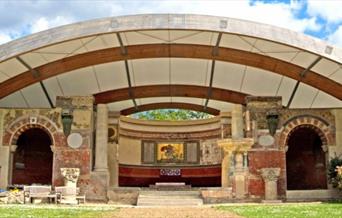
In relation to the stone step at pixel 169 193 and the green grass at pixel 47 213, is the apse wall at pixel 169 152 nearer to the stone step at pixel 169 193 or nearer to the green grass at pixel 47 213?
the stone step at pixel 169 193

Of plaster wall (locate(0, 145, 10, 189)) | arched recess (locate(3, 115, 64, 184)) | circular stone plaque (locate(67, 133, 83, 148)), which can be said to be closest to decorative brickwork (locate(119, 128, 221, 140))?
circular stone plaque (locate(67, 133, 83, 148))

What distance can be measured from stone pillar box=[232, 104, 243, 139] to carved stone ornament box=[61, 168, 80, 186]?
729 cm

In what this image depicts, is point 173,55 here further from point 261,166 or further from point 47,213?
point 47,213

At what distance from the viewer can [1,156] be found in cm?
2156

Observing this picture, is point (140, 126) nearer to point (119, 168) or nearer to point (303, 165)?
point (119, 168)

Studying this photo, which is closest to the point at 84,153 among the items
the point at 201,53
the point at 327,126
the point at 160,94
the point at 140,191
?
the point at 140,191

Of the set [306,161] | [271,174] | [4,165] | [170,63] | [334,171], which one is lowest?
[271,174]

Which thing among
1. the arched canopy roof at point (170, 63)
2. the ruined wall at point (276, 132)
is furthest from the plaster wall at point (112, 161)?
the ruined wall at point (276, 132)

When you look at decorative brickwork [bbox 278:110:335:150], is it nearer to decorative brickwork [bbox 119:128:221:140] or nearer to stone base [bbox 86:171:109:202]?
decorative brickwork [bbox 119:128:221:140]

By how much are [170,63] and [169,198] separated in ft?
18.5

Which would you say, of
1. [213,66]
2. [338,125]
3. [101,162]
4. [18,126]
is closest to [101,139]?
[101,162]

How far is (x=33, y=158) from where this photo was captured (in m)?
25.6

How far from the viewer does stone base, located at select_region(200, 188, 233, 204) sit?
2041cm

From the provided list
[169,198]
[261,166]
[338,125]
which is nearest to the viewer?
[169,198]
